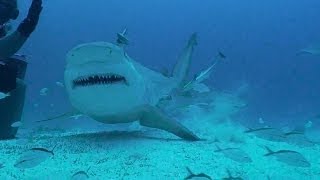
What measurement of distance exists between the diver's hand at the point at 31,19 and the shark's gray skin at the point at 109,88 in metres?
0.85

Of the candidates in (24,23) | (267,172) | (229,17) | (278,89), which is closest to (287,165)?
(267,172)

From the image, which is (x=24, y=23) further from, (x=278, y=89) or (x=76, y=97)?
(x=278, y=89)

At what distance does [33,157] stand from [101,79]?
4.60 ft

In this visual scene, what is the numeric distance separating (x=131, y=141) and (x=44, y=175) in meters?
1.82

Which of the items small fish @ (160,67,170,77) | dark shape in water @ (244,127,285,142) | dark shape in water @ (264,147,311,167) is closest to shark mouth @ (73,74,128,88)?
dark shape in water @ (244,127,285,142)

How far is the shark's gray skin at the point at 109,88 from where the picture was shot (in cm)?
502

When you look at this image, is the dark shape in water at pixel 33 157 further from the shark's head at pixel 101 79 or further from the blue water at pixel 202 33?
the blue water at pixel 202 33

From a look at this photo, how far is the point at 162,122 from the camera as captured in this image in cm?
626

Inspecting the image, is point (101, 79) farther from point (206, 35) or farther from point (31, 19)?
point (206, 35)

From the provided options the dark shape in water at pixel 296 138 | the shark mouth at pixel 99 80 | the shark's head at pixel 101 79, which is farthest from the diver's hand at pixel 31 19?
the dark shape in water at pixel 296 138

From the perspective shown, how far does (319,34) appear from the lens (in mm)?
103938

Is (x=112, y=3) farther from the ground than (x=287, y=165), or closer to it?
farther from the ground

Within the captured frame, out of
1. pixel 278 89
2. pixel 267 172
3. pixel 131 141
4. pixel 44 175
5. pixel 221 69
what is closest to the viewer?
pixel 44 175

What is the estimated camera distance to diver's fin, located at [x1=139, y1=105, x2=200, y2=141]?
20.5 feet
